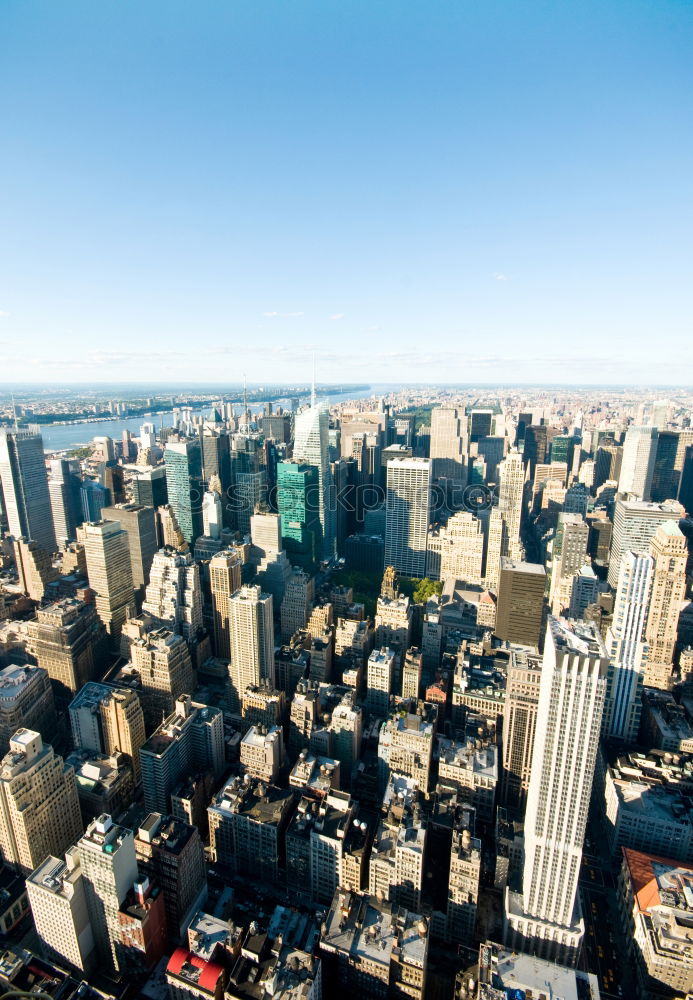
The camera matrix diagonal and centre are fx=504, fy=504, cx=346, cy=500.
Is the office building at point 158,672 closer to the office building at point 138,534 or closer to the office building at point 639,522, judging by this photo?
the office building at point 138,534

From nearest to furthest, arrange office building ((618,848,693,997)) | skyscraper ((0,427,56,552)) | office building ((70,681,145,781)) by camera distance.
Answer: office building ((618,848,693,997)), office building ((70,681,145,781)), skyscraper ((0,427,56,552))

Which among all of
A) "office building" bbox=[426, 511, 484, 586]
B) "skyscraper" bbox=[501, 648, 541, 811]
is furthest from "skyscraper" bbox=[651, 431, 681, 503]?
"skyscraper" bbox=[501, 648, 541, 811]

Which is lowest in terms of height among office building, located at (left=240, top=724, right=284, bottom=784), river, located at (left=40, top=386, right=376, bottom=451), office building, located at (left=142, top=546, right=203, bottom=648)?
office building, located at (left=240, top=724, right=284, bottom=784)

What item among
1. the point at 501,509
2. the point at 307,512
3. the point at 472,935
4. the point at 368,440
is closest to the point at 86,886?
the point at 472,935

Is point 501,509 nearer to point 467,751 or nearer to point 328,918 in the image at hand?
point 467,751

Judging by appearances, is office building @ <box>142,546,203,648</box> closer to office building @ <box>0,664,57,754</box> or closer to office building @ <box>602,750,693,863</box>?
office building @ <box>0,664,57,754</box>

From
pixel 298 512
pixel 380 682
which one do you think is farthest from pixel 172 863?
pixel 298 512
